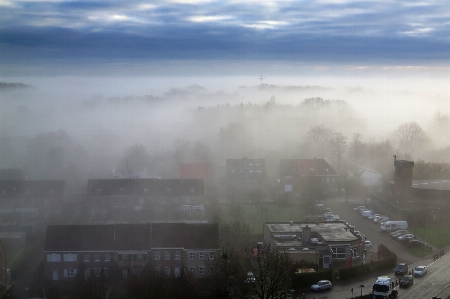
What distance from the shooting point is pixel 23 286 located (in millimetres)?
9914

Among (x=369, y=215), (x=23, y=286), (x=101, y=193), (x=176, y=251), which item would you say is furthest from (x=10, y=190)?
(x=369, y=215)

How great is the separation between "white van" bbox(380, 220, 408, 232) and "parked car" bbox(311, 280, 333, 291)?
4420 mm

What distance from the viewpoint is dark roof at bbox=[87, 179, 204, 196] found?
15695 millimetres

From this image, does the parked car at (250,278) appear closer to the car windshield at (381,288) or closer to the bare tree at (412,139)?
the car windshield at (381,288)

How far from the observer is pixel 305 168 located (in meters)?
19.5

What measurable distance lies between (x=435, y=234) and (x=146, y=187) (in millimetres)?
7852

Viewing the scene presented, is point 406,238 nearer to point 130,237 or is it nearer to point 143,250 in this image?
point 143,250

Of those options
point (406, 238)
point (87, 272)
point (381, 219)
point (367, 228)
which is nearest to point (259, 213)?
point (367, 228)

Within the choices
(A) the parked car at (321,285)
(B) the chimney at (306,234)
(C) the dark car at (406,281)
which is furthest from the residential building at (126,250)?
(C) the dark car at (406,281)

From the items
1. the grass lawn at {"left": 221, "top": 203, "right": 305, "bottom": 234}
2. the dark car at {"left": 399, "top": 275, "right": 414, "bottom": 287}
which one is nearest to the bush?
the dark car at {"left": 399, "top": 275, "right": 414, "bottom": 287}

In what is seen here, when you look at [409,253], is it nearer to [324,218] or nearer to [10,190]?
[324,218]

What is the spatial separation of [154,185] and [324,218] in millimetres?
4945

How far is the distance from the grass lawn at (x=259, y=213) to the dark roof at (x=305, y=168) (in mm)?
2985

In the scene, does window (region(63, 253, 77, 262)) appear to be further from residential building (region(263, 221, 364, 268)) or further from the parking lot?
the parking lot
